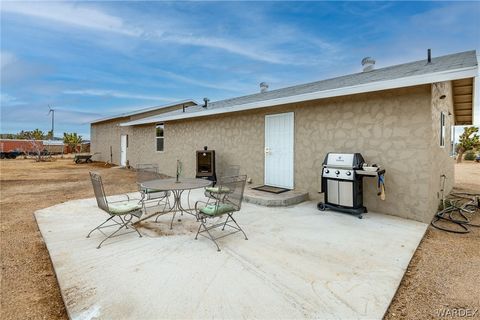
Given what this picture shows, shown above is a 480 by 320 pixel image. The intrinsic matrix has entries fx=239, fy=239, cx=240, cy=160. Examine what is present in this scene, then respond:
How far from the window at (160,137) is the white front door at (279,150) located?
606 centimetres

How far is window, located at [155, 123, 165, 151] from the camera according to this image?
10895 mm

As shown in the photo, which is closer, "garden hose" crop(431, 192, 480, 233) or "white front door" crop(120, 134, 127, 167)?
"garden hose" crop(431, 192, 480, 233)

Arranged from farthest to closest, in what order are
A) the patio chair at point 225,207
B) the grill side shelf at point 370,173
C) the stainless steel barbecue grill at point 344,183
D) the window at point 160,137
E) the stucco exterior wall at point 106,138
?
1. the stucco exterior wall at point 106,138
2. the window at point 160,137
3. the stainless steel barbecue grill at point 344,183
4. the grill side shelf at point 370,173
5. the patio chair at point 225,207

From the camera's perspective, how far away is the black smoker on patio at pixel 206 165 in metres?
7.73

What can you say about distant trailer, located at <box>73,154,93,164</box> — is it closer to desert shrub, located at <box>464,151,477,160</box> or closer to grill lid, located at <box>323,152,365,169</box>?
grill lid, located at <box>323,152,365,169</box>

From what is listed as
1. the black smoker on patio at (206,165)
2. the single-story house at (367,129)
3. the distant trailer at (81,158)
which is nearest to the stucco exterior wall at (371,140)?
the single-story house at (367,129)

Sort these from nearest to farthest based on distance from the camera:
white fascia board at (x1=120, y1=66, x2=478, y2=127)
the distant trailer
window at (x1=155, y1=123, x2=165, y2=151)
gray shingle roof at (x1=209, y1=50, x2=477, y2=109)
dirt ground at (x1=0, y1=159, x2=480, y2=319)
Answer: dirt ground at (x1=0, y1=159, x2=480, y2=319)
white fascia board at (x1=120, y1=66, x2=478, y2=127)
gray shingle roof at (x1=209, y1=50, x2=477, y2=109)
window at (x1=155, y1=123, x2=165, y2=151)
the distant trailer

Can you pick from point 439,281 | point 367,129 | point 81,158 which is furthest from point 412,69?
point 81,158

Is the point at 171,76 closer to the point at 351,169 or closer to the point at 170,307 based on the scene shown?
the point at 351,169

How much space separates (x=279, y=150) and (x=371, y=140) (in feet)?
7.25

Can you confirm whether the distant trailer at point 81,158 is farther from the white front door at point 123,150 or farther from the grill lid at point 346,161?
the grill lid at point 346,161

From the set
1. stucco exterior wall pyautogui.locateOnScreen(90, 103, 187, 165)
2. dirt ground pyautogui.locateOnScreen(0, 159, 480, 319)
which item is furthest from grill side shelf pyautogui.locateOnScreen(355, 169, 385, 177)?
stucco exterior wall pyautogui.locateOnScreen(90, 103, 187, 165)

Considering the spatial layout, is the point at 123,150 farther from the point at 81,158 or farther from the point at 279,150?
the point at 279,150

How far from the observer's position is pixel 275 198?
5.21 meters
